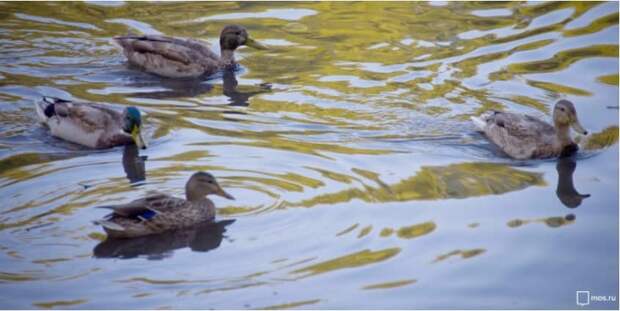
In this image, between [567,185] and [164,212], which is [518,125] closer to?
[567,185]

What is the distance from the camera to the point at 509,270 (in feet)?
30.8

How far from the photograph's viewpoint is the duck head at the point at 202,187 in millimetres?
10586

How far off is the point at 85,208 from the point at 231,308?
262cm

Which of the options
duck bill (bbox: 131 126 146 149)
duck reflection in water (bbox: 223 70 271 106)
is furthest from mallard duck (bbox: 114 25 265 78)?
duck bill (bbox: 131 126 146 149)

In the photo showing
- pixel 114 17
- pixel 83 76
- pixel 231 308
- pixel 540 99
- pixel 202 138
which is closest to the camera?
pixel 231 308

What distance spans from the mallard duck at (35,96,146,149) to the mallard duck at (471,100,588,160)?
4.06m

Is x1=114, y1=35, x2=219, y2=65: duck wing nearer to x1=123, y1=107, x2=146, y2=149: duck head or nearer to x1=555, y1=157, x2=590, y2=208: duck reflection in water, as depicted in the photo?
x1=123, y1=107, x2=146, y2=149: duck head

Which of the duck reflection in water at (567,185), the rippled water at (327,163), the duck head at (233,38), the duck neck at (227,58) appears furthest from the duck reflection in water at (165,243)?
the duck head at (233,38)

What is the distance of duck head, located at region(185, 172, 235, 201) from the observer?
34.7 ft

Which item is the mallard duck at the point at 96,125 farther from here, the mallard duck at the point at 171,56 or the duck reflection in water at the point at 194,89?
the mallard duck at the point at 171,56

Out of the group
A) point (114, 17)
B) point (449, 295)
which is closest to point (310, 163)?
point (449, 295)

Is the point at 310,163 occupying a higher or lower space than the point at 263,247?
higher

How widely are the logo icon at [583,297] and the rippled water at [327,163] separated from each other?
8 cm

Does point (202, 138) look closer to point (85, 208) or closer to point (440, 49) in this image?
point (85, 208)
